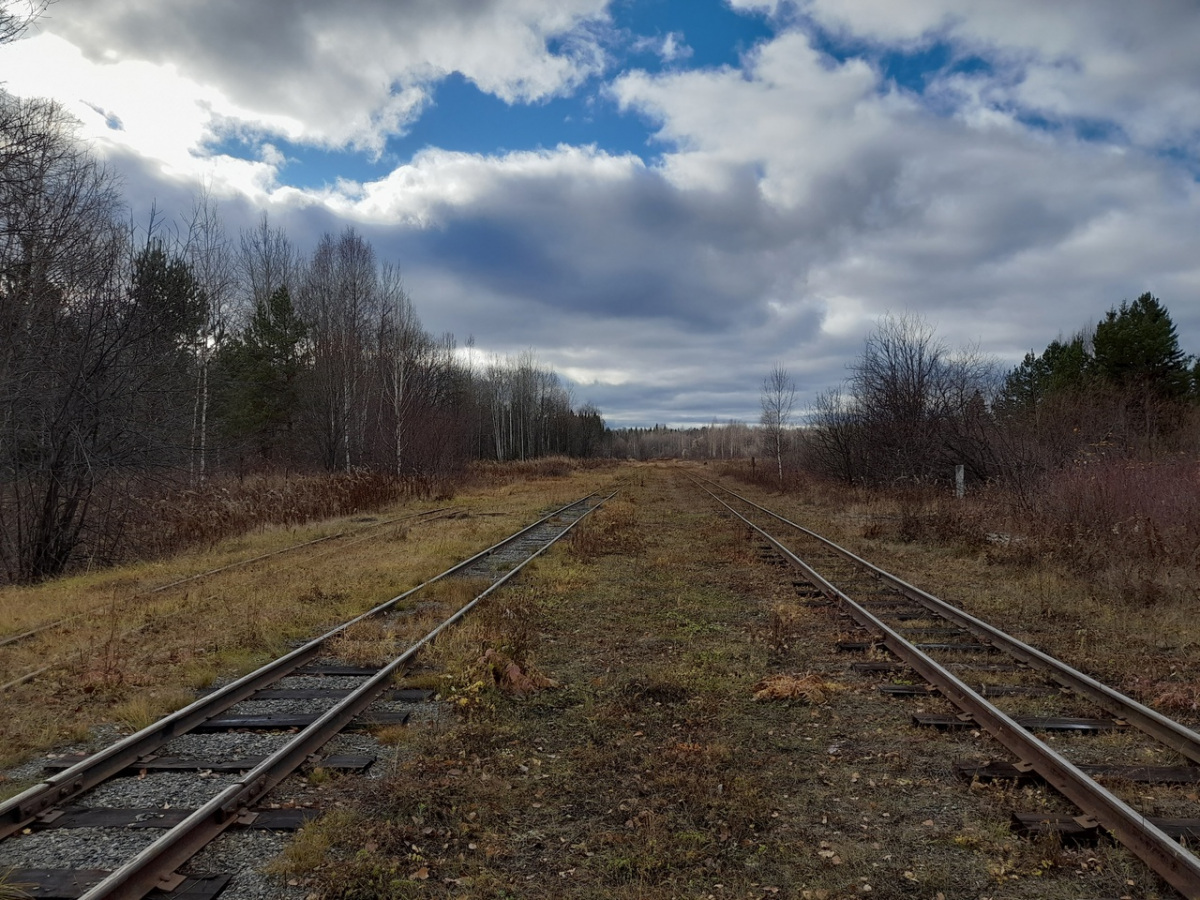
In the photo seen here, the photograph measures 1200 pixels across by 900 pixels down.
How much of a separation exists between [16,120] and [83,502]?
7010 millimetres

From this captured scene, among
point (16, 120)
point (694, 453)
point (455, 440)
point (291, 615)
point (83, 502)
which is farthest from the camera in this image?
point (694, 453)

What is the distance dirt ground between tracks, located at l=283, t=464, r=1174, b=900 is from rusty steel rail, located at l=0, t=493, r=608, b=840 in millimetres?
1377

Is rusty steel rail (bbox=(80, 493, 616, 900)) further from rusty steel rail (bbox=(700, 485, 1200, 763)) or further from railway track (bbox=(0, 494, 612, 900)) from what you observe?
rusty steel rail (bbox=(700, 485, 1200, 763))

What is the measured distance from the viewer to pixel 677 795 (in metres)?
4.58

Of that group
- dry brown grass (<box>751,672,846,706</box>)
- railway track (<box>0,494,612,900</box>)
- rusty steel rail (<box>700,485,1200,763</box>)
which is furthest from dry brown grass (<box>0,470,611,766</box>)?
rusty steel rail (<box>700,485,1200,763</box>)

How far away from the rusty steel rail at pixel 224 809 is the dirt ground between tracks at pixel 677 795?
41cm

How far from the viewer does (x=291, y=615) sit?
29.6 feet

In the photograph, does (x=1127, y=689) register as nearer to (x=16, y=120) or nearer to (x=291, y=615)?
(x=291, y=615)

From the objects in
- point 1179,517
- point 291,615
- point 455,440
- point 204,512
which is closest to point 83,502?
point 204,512

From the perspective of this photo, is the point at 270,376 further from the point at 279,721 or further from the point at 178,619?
the point at 279,721

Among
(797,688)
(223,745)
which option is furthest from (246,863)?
(797,688)

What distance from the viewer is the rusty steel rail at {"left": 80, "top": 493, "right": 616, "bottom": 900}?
3316mm

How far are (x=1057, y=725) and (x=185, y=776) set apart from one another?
19.8ft

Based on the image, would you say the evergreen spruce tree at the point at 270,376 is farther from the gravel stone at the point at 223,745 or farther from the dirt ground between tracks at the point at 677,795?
the gravel stone at the point at 223,745
